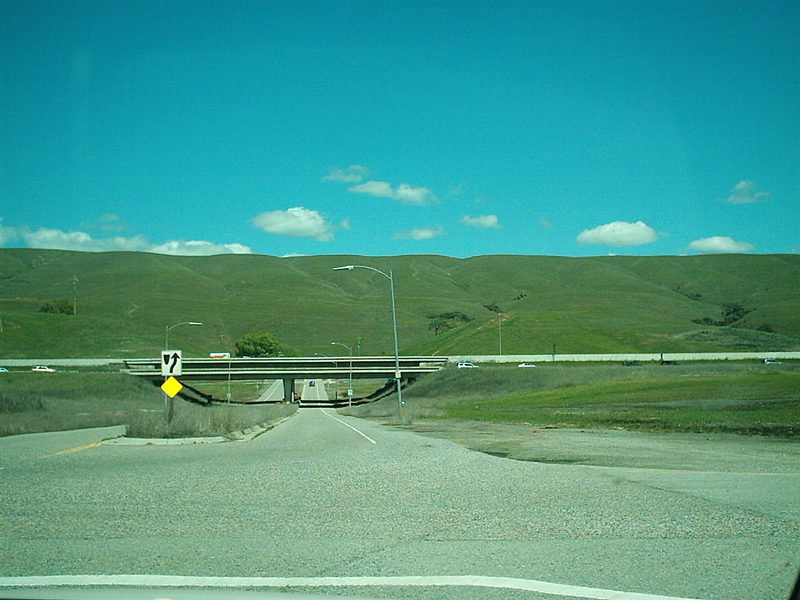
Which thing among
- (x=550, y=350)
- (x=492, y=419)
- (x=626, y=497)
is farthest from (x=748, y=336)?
(x=626, y=497)

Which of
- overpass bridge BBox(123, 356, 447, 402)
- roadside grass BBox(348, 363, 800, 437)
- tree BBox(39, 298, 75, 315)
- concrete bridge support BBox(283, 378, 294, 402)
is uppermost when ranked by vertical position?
tree BBox(39, 298, 75, 315)

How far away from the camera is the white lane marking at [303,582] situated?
6.43 meters

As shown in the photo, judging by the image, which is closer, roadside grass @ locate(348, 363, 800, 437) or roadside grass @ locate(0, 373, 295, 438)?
roadside grass @ locate(0, 373, 295, 438)

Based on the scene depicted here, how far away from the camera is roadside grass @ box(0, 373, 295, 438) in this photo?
952 inches

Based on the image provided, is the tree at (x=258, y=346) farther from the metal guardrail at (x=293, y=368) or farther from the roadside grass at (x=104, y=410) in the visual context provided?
the roadside grass at (x=104, y=410)

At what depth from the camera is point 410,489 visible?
40.2ft

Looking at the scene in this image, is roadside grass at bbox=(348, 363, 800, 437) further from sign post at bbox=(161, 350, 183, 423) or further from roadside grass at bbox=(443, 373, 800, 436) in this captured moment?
sign post at bbox=(161, 350, 183, 423)

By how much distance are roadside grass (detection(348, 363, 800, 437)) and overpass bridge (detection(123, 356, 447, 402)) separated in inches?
834

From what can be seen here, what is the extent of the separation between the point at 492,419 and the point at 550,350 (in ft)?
307

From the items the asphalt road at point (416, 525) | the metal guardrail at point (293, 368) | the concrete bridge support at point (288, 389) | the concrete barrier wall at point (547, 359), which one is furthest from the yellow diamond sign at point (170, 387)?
the concrete barrier wall at point (547, 359)

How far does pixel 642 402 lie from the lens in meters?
42.2

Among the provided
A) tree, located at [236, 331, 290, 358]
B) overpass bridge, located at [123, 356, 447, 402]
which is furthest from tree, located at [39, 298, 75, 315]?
overpass bridge, located at [123, 356, 447, 402]

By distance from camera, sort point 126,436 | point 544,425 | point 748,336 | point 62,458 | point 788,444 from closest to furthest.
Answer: point 62,458, point 788,444, point 126,436, point 544,425, point 748,336

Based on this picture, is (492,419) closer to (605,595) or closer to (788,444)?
(788,444)
